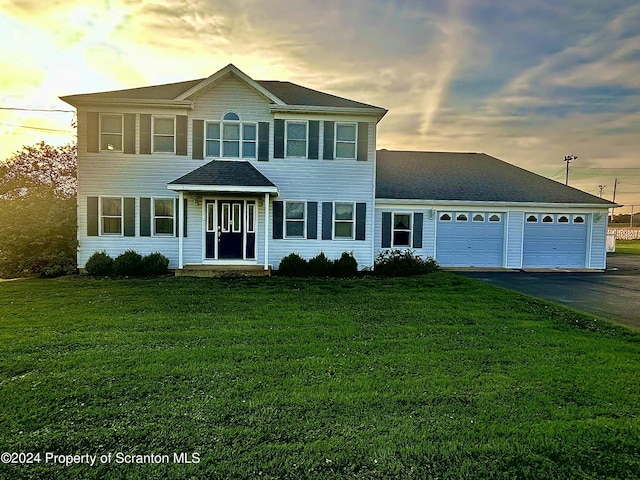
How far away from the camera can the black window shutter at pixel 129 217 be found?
13.8m

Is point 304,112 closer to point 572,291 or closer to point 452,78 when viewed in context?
point 452,78

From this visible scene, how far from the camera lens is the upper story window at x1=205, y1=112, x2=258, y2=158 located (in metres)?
13.9

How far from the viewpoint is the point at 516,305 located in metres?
8.92

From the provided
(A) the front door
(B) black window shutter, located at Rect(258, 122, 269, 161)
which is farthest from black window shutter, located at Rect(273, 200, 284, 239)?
(B) black window shutter, located at Rect(258, 122, 269, 161)

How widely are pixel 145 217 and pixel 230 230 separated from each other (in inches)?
122

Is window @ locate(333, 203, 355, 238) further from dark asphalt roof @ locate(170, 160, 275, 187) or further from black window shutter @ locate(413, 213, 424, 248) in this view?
black window shutter @ locate(413, 213, 424, 248)

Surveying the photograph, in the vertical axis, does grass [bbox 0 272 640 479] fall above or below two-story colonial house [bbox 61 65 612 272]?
below

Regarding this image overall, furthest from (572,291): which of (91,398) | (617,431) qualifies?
(91,398)

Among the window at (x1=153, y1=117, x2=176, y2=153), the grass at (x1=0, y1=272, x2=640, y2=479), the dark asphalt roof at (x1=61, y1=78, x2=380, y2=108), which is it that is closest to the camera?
the grass at (x1=0, y1=272, x2=640, y2=479)

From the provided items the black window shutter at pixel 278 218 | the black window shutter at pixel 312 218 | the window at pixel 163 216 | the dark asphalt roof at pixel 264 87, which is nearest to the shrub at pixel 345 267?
the black window shutter at pixel 312 218

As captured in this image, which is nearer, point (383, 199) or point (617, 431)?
point (617, 431)

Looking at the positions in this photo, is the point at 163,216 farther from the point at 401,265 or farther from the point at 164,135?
the point at 401,265

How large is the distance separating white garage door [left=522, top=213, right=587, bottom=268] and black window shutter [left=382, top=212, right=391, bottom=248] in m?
6.27

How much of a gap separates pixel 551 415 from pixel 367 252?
Answer: 10.8 meters
